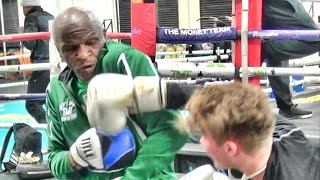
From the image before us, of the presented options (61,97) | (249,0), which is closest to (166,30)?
(249,0)

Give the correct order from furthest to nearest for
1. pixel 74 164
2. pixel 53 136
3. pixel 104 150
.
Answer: pixel 53 136, pixel 74 164, pixel 104 150

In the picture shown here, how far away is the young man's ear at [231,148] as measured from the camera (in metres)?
0.93

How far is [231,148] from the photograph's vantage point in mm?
930

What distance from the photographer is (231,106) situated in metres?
0.89

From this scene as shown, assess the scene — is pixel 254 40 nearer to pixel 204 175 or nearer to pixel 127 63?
pixel 127 63

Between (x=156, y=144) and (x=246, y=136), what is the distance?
419mm

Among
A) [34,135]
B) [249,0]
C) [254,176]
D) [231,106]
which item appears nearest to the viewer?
[231,106]

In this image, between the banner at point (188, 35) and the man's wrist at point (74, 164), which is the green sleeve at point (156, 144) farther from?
the banner at point (188, 35)

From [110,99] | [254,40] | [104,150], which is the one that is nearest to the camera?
[110,99]

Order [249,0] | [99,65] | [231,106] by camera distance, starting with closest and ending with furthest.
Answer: [231,106], [99,65], [249,0]

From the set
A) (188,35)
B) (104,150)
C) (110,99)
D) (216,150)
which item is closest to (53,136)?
(104,150)

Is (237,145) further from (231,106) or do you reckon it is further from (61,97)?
Answer: (61,97)

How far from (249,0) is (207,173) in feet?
3.80

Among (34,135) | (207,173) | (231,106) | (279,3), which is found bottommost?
(34,135)
